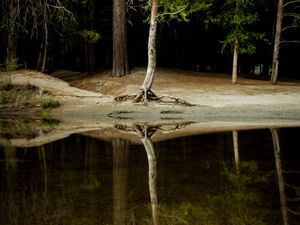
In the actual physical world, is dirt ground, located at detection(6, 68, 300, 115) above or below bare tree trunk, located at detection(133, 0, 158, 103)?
below

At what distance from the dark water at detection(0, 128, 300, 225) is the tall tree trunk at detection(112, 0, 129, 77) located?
13.5 metres

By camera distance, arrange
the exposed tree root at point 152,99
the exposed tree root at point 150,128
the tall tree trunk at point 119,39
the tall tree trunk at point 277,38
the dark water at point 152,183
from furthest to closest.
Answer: the tall tree trunk at point 119,39 < the tall tree trunk at point 277,38 < the exposed tree root at point 152,99 < the exposed tree root at point 150,128 < the dark water at point 152,183

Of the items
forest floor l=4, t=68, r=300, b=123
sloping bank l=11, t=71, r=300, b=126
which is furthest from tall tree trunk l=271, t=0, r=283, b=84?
sloping bank l=11, t=71, r=300, b=126

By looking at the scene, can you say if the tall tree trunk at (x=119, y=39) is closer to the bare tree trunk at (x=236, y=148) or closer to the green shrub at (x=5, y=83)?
the green shrub at (x=5, y=83)

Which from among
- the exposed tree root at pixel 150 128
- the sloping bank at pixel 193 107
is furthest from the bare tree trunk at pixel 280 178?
the sloping bank at pixel 193 107

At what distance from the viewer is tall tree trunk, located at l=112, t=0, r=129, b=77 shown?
24922 mm

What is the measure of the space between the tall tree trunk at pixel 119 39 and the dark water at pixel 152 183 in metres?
13.5

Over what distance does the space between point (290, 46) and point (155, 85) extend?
1736 cm

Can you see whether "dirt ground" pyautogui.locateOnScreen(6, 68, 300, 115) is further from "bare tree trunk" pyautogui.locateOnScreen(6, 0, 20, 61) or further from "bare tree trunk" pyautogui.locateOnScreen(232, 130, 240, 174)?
"bare tree trunk" pyautogui.locateOnScreen(232, 130, 240, 174)

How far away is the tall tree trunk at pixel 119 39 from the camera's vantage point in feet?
81.8

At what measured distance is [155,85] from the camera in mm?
23641

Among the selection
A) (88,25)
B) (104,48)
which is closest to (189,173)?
(88,25)

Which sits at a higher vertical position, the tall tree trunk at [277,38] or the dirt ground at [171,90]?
the tall tree trunk at [277,38]

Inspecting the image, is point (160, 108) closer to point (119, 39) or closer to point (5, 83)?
point (119, 39)
